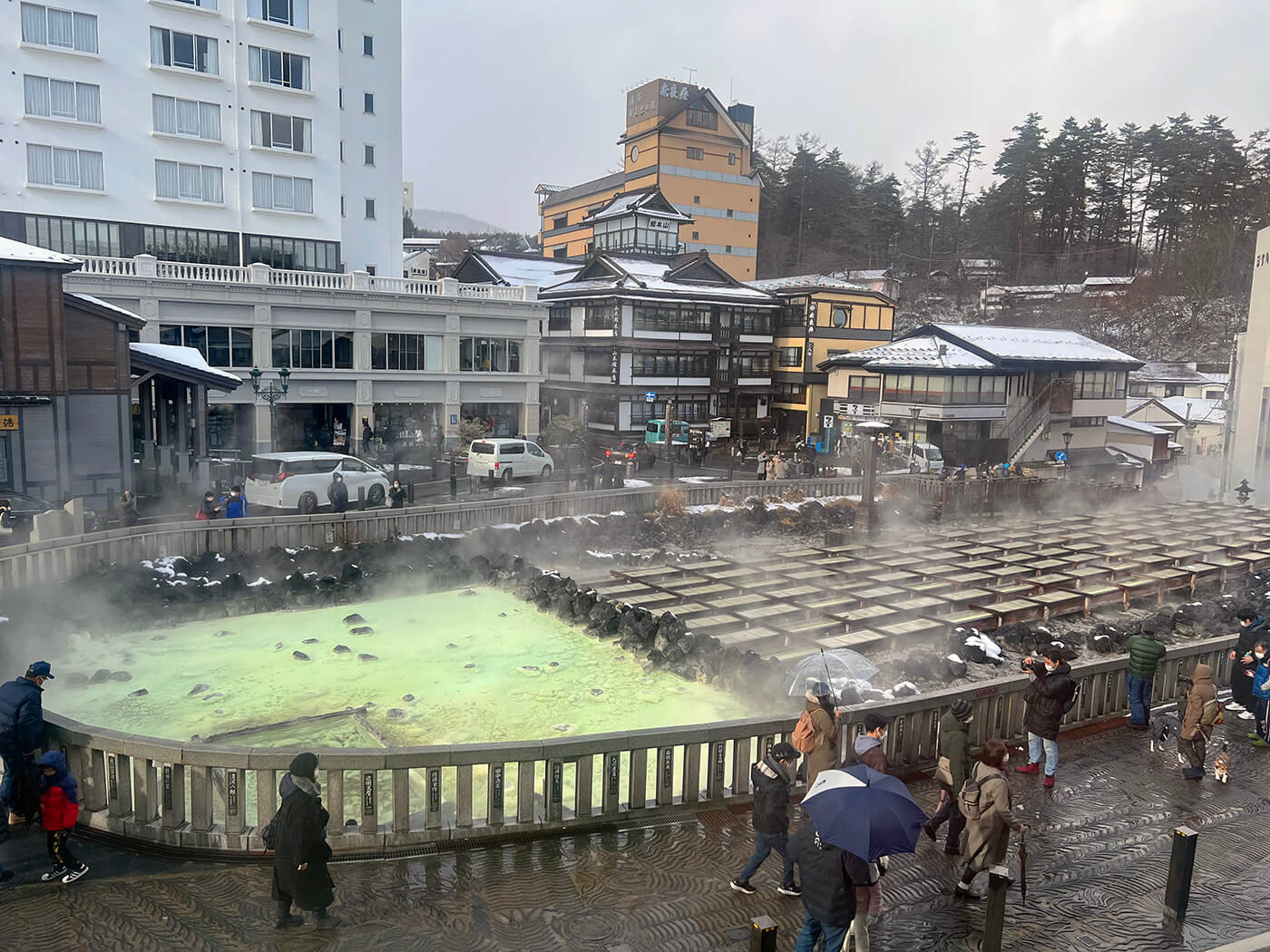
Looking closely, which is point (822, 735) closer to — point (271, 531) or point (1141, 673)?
point (1141, 673)

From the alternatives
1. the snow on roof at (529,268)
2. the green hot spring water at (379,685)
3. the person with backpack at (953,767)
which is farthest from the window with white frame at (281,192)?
the person with backpack at (953,767)

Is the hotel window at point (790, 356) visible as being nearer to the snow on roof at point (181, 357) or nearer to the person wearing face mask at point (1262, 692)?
the snow on roof at point (181, 357)

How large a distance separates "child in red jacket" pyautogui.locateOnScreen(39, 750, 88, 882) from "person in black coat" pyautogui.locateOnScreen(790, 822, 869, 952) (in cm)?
552

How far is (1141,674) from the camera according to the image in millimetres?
9984

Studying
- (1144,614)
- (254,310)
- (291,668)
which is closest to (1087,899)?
(291,668)

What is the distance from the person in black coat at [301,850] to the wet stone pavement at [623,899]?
0.20 m

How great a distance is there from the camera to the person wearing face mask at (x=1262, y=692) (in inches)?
381

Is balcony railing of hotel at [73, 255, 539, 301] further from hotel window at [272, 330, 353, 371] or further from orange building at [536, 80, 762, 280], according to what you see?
orange building at [536, 80, 762, 280]

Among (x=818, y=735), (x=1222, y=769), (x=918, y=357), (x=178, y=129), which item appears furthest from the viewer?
(x=918, y=357)

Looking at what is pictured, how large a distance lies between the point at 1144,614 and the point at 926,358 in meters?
23.4

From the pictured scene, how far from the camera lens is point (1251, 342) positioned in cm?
3025

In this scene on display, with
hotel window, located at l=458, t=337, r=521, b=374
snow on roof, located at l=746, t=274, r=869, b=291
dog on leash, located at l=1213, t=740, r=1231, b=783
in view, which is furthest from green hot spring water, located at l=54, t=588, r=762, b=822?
snow on roof, located at l=746, t=274, r=869, b=291

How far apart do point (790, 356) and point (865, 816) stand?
45.9m

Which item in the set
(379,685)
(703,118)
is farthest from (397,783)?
(703,118)
